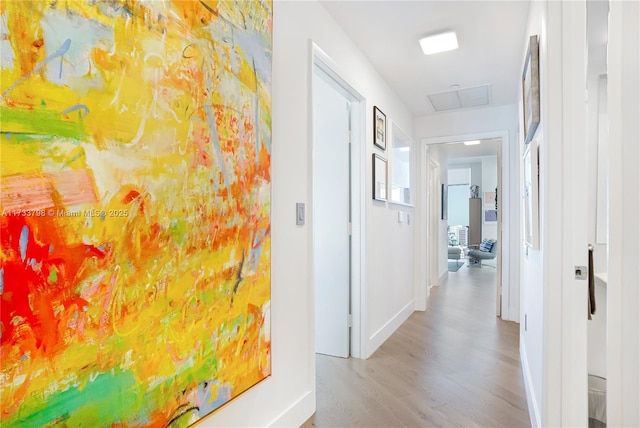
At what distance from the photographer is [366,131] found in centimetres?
294

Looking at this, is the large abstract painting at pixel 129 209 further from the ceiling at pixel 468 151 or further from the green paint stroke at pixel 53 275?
the ceiling at pixel 468 151

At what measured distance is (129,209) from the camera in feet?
3.44

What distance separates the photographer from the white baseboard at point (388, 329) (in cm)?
301

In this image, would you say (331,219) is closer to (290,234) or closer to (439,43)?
(290,234)

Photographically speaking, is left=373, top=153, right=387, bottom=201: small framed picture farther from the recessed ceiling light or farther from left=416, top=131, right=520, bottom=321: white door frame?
left=416, top=131, right=520, bottom=321: white door frame

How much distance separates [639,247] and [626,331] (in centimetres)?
10

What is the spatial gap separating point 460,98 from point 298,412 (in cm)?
344

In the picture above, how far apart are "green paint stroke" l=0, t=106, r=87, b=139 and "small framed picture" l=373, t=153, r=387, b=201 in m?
2.41

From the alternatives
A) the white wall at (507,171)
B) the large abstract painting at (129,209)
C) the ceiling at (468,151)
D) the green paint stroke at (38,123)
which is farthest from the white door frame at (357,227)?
the ceiling at (468,151)

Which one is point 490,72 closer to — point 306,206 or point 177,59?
point 306,206

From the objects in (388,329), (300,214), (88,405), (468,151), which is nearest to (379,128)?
(300,214)

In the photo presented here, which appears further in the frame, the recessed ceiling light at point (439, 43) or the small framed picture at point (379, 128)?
the small framed picture at point (379, 128)

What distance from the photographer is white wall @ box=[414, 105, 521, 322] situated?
402 cm

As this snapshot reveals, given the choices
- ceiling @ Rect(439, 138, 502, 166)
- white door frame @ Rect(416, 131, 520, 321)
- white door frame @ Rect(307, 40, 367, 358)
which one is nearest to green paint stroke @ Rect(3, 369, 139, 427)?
white door frame @ Rect(307, 40, 367, 358)
